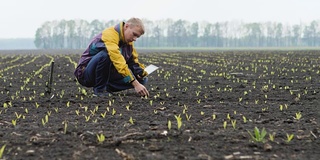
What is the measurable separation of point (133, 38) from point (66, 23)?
417ft

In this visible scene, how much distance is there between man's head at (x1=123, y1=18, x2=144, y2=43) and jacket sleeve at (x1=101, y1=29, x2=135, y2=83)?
21 cm

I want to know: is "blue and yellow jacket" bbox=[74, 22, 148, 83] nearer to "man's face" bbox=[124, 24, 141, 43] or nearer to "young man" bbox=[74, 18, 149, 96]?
"young man" bbox=[74, 18, 149, 96]

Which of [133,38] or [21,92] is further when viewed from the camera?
[21,92]

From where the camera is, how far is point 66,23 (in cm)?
12938

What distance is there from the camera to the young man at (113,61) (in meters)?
5.96

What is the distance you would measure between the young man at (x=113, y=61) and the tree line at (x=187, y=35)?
115m

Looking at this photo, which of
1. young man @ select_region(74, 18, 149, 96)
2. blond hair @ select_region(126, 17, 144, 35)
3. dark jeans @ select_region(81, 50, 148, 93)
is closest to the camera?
blond hair @ select_region(126, 17, 144, 35)

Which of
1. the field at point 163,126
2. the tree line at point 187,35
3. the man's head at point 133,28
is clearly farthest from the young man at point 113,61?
the tree line at point 187,35

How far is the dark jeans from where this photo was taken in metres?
6.46

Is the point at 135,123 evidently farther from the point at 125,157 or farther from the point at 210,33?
the point at 210,33

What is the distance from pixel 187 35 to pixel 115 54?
125 meters

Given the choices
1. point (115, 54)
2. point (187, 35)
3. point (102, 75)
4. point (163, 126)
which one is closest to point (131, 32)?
point (115, 54)

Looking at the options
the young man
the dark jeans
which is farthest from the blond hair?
the dark jeans

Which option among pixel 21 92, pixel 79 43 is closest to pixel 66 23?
pixel 79 43
